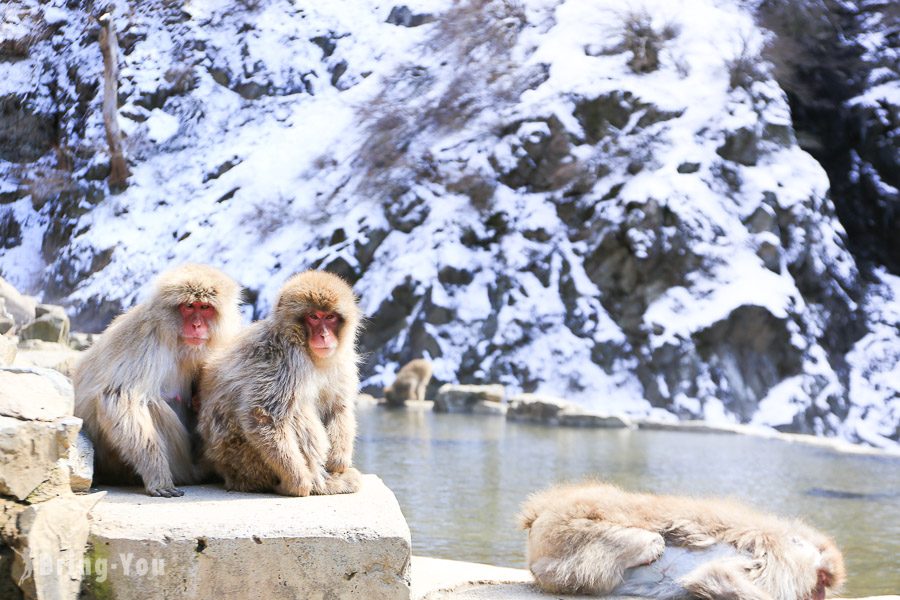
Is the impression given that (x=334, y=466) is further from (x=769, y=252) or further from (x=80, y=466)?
(x=769, y=252)

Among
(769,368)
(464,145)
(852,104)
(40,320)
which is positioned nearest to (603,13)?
(464,145)

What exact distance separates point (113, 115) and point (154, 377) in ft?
37.8

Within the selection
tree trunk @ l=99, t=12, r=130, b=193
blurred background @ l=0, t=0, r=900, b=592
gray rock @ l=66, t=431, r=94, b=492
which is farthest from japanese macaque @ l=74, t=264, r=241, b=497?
tree trunk @ l=99, t=12, r=130, b=193

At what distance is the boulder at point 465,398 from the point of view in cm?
1183

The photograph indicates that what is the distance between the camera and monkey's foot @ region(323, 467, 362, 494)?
2.55m

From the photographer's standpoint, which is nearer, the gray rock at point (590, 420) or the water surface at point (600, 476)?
the water surface at point (600, 476)

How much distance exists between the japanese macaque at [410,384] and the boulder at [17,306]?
4885 mm

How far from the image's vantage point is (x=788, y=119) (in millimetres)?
16000

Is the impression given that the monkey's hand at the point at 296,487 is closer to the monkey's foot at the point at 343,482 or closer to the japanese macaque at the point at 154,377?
the monkey's foot at the point at 343,482

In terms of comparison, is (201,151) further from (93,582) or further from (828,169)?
(93,582)

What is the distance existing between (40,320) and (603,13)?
12095 mm

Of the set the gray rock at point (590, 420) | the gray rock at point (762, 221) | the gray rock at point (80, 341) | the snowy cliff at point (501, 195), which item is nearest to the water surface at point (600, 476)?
the gray rock at point (590, 420)

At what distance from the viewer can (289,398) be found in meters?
2.49

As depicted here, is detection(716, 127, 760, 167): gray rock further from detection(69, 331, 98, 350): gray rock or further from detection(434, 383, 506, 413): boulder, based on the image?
detection(69, 331, 98, 350): gray rock
